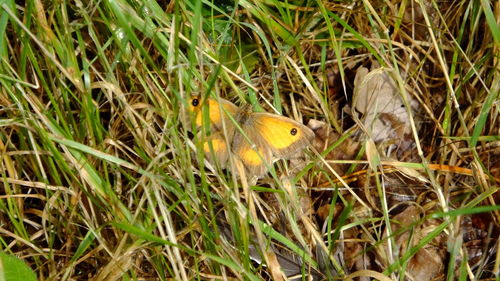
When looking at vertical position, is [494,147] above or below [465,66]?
below

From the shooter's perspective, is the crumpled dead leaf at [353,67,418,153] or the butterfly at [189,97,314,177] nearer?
the butterfly at [189,97,314,177]

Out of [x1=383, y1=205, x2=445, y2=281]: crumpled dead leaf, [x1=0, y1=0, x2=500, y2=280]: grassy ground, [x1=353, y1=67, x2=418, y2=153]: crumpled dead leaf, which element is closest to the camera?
[x1=0, y1=0, x2=500, y2=280]: grassy ground

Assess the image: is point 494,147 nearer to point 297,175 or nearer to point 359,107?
point 359,107

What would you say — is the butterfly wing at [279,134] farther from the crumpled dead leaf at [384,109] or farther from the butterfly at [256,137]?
the crumpled dead leaf at [384,109]

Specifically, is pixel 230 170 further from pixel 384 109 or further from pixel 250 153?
pixel 384 109

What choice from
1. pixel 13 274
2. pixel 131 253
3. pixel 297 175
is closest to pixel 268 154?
pixel 297 175

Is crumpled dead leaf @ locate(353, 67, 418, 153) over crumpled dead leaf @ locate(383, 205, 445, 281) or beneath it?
over

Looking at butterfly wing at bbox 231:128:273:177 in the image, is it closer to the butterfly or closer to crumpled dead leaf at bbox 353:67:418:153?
the butterfly

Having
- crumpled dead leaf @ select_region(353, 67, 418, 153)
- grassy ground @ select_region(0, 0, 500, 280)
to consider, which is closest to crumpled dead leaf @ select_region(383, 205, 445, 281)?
grassy ground @ select_region(0, 0, 500, 280)
